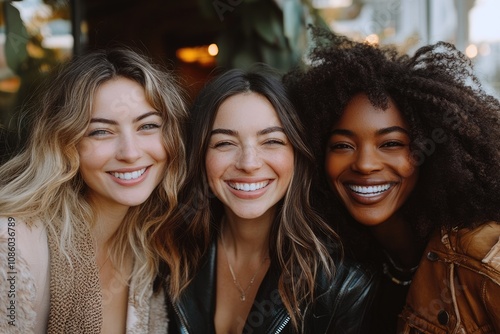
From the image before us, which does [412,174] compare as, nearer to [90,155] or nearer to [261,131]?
[261,131]

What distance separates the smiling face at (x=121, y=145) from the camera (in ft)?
7.58

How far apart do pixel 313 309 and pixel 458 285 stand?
2.27 ft

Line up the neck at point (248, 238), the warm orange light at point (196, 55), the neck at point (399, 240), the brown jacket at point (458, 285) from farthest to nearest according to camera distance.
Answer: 1. the warm orange light at point (196, 55)
2. the neck at point (248, 238)
3. the neck at point (399, 240)
4. the brown jacket at point (458, 285)

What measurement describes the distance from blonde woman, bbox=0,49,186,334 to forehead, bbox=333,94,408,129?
2.66 feet

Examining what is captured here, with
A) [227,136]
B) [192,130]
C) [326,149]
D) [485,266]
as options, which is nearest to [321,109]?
[326,149]

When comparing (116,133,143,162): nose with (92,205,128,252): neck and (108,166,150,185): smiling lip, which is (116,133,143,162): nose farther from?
(92,205,128,252): neck

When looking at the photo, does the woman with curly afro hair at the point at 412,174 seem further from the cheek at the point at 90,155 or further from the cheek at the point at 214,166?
the cheek at the point at 90,155

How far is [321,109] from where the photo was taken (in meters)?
2.40

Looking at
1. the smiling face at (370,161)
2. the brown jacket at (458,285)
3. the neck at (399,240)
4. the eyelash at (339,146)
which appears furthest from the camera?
Answer: the neck at (399,240)

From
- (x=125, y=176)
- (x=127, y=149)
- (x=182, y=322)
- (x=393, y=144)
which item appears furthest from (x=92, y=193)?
(x=393, y=144)

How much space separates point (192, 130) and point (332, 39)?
2.79 ft

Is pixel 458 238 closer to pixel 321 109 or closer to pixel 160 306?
pixel 321 109

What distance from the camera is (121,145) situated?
2.32 metres

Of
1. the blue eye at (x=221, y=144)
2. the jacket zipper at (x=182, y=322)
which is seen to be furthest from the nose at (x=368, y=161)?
the jacket zipper at (x=182, y=322)
